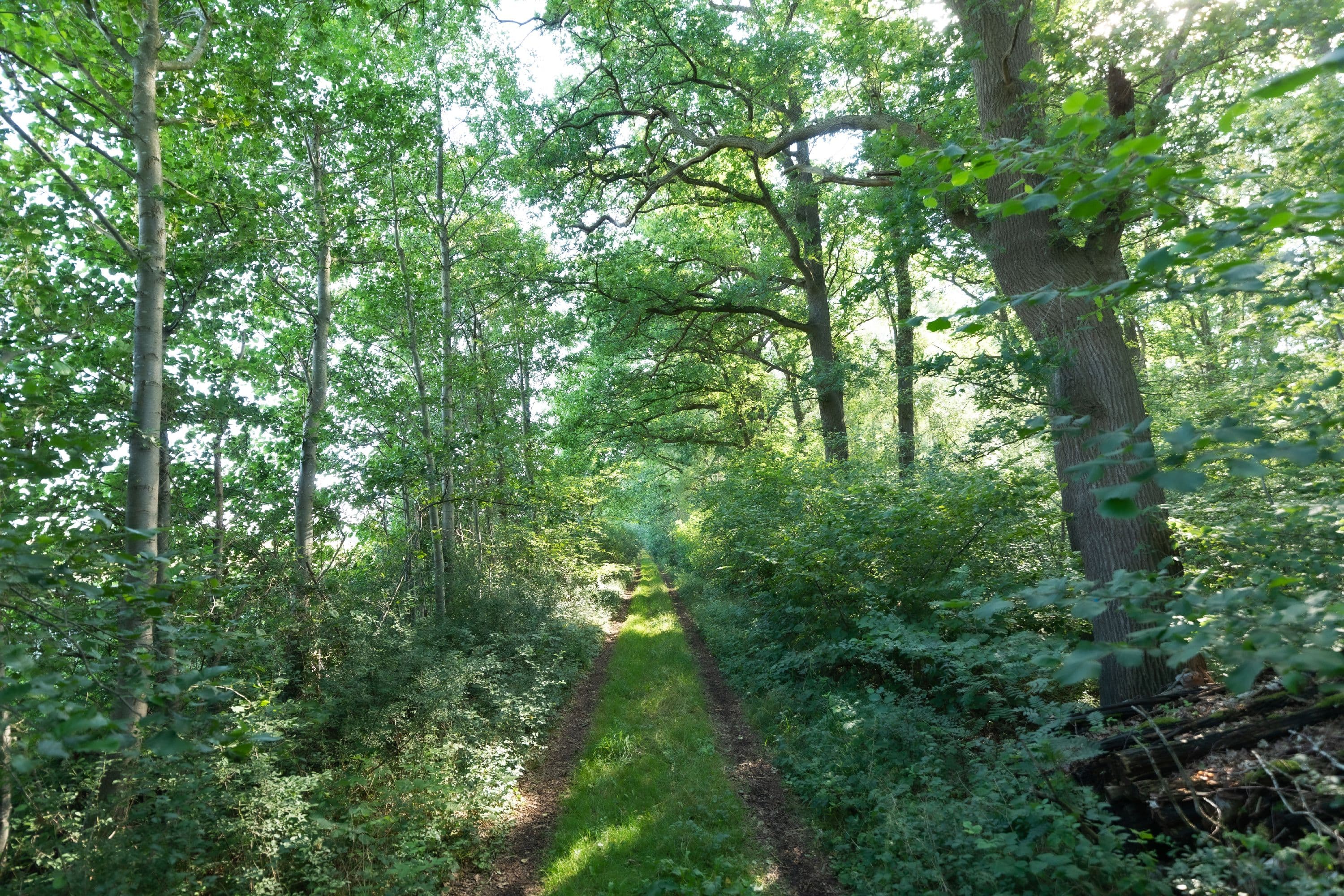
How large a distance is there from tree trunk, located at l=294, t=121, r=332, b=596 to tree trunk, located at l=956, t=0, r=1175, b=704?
832 cm

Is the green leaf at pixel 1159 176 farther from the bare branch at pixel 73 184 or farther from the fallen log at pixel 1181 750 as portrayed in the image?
the bare branch at pixel 73 184

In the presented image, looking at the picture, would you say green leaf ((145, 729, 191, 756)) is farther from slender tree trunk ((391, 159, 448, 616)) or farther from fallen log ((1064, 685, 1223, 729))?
slender tree trunk ((391, 159, 448, 616))

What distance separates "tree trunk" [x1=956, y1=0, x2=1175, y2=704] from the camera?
19.2ft

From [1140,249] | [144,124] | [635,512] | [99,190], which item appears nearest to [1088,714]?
[144,124]

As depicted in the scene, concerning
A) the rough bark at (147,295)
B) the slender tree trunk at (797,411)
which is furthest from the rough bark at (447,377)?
the slender tree trunk at (797,411)

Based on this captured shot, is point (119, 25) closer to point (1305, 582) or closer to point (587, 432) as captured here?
point (1305, 582)

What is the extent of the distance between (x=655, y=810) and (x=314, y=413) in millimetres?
6689

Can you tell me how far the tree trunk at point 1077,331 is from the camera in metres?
5.85

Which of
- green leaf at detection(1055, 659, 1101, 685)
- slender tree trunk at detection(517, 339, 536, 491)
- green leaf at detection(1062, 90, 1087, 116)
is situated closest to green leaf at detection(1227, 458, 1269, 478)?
green leaf at detection(1055, 659, 1101, 685)

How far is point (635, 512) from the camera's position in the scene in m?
42.0

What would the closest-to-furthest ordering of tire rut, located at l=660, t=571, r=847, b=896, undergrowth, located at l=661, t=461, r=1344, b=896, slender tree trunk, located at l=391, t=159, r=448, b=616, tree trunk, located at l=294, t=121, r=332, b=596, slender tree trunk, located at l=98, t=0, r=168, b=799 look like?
1. undergrowth, located at l=661, t=461, r=1344, b=896
2. slender tree trunk, located at l=98, t=0, r=168, b=799
3. tire rut, located at l=660, t=571, r=847, b=896
4. tree trunk, located at l=294, t=121, r=332, b=596
5. slender tree trunk, located at l=391, t=159, r=448, b=616

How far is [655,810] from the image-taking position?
6246 millimetres

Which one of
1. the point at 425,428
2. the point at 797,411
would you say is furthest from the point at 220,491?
the point at 797,411

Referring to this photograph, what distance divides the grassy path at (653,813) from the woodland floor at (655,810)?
1 cm
